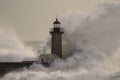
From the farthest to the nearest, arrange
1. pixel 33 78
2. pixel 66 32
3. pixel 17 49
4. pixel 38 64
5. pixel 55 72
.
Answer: pixel 17 49
pixel 66 32
pixel 38 64
pixel 55 72
pixel 33 78

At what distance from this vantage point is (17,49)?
3291 cm

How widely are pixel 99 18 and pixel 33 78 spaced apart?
A: 7.18 meters

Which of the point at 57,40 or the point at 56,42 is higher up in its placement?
the point at 57,40

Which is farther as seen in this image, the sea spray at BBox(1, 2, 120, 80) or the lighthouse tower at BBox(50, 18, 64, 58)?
the lighthouse tower at BBox(50, 18, 64, 58)

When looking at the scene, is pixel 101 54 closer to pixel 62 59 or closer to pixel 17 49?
pixel 62 59

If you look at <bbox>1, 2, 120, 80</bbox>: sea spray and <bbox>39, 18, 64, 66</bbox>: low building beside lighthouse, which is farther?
<bbox>39, 18, 64, 66</bbox>: low building beside lighthouse

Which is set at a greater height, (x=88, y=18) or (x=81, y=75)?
(x=88, y=18)

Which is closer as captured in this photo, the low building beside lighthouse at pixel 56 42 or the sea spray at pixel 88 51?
the sea spray at pixel 88 51

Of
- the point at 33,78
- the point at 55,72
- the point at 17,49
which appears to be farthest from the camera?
the point at 17,49

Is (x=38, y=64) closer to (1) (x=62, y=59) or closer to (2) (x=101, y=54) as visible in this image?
(1) (x=62, y=59)

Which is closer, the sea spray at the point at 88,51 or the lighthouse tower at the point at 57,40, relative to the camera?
the sea spray at the point at 88,51

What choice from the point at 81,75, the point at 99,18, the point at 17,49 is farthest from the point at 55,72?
the point at 17,49

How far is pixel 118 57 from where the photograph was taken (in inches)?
982

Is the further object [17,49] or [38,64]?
[17,49]
